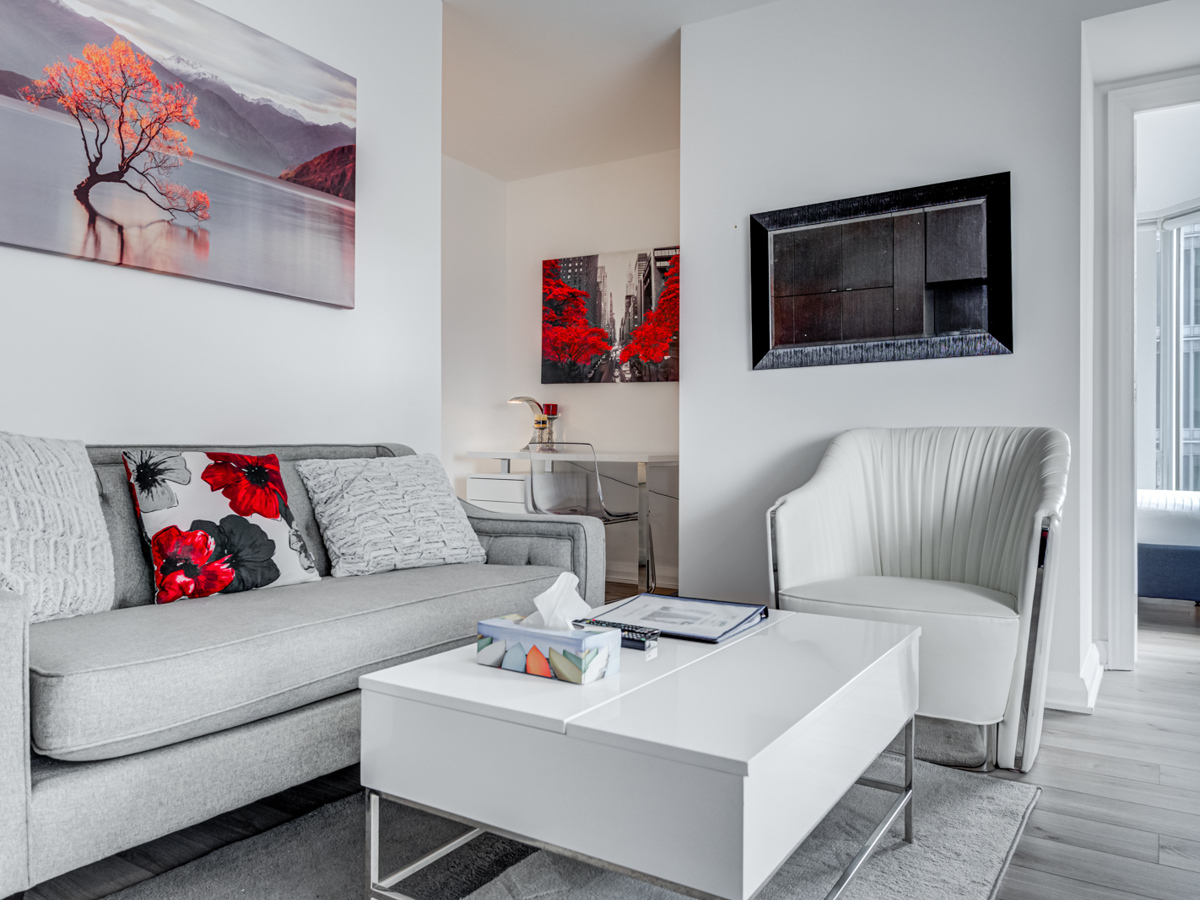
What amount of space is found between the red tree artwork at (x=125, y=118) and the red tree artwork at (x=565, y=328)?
288 cm

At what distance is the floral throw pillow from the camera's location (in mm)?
1839

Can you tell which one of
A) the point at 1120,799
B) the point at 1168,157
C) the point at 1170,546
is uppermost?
the point at 1168,157

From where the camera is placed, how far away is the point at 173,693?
1.34 m

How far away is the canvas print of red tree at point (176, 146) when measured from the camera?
2002 mm

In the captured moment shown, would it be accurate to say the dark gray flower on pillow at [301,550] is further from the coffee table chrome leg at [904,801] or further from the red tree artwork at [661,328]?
the red tree artwork at [661,328]

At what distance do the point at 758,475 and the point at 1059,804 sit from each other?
5.25 ft

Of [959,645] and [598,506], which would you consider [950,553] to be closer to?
[959,645]

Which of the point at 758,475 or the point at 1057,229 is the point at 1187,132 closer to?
the point at 1057,229

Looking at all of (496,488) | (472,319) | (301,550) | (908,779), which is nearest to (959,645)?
(908,779)


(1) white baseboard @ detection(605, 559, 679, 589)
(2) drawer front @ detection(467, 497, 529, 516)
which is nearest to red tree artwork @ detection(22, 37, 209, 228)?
(2) drawer front @ detection(467, 497, 529, 516)

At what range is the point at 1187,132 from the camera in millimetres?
3170

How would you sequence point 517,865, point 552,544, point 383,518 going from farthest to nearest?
point 552,544 → point 383,518 → point 517,865

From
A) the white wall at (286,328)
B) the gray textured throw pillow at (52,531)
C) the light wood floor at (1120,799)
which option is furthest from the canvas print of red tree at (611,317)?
the gray textured throw pillow at (52,531)

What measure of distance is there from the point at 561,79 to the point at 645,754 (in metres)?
3.60
